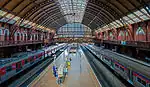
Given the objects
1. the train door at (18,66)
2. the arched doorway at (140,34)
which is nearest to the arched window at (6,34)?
the train door at (18,66)

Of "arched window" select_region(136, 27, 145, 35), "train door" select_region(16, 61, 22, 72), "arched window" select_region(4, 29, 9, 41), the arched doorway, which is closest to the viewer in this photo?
"train door" select_region(16, 61, 22, 72)

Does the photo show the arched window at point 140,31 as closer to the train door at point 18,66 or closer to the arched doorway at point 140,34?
the arched doorway at point 140,34

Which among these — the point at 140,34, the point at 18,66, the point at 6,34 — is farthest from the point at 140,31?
the point at 6,34

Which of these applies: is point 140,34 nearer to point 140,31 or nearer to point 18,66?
point 140,31

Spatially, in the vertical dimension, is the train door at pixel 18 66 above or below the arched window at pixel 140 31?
below

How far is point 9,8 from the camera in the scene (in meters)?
34.4

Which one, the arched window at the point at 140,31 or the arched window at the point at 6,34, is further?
the arched window at the point at 6,34

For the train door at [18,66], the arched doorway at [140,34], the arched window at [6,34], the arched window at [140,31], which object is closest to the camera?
the train door at [18,66]

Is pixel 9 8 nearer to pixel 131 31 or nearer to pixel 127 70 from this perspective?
pixel 127 70

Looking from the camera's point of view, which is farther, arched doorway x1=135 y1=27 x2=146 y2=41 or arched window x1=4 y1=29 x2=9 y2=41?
arched window x1=4 y1=29 x2=9 y2=41

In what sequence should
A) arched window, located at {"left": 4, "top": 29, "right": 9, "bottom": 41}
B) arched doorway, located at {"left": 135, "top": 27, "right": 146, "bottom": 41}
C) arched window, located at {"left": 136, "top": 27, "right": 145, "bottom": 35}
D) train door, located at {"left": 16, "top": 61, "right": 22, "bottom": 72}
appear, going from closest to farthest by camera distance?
train door, located at {"left": 16, "top": 61, "right": 22, "bottom": 72}, arched doorway, located at {"left": 135, "top": 27, "right": 146, "bottom": 41}, arched window, located at {"left": 136, "top": 27, "right": 145, "bottom": 35}, arched window, located at {"left": 4, "top": 29, "right": 9, "bottom": 41}

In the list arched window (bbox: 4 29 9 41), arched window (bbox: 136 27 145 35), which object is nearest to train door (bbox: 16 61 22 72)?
arched window (bbox: 4 29 9 41)

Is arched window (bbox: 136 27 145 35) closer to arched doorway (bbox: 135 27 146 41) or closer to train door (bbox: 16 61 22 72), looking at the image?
arched doorway (bbox: 135 27 146 41)

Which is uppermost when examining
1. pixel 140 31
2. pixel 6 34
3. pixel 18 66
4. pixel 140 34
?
pixel 140 31
